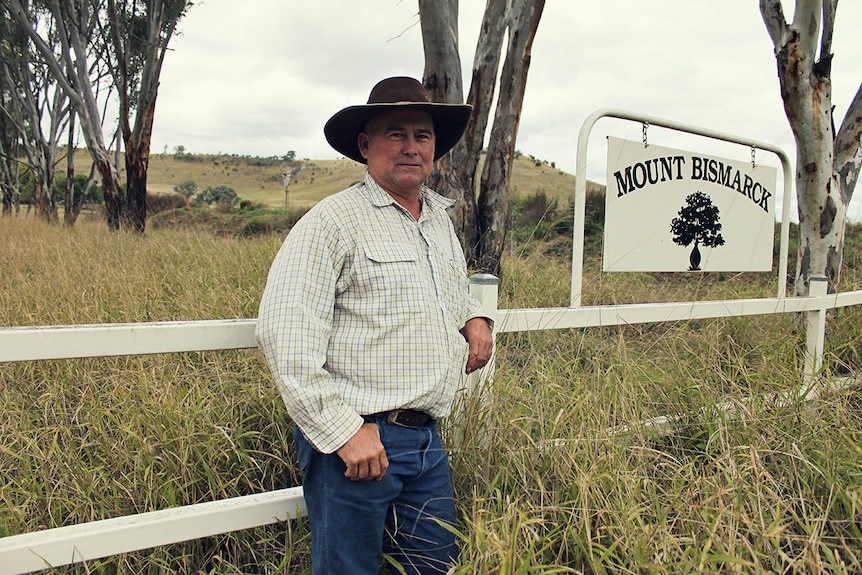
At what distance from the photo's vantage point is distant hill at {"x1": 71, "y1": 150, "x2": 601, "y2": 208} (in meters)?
70.6

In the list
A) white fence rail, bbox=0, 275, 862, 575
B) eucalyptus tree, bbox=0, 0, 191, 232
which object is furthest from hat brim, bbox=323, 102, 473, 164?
eucalyptus tree, bbox=0, 0, 191, 232

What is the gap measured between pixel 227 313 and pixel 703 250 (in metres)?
3.02

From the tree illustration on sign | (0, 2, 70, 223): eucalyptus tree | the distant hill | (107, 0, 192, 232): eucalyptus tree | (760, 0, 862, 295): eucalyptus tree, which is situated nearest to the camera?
the tree illustration on sign

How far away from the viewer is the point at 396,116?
2045 mm

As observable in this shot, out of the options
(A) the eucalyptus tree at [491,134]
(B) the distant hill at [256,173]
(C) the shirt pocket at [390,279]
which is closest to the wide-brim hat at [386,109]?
(C) the shirt pocket at [390,279]

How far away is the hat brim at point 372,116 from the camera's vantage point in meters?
2.01

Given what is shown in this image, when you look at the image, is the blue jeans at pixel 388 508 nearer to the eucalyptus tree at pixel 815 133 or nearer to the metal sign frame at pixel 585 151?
the metal sign frame at pixel 585 151

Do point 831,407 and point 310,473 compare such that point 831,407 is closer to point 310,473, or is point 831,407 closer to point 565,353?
point 565,353

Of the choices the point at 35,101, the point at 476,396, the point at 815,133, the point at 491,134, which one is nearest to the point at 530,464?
the point at 476,396

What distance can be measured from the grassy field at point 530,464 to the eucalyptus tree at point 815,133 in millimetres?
2082

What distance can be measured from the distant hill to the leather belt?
203ft

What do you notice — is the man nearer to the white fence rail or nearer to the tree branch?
the white fence rail

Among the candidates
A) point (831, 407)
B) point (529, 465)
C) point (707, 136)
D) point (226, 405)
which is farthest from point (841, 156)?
point (226, 405)

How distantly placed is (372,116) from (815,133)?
413 cm
